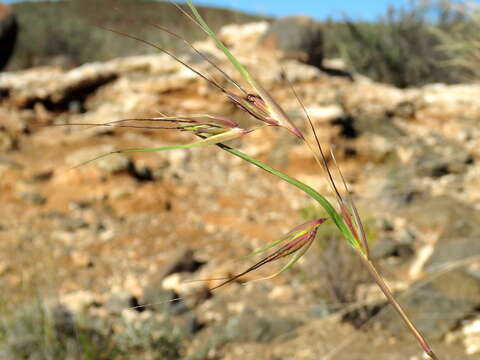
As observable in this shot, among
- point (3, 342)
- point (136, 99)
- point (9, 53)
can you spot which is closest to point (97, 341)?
point (3, 342)

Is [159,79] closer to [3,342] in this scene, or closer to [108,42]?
[3,342]

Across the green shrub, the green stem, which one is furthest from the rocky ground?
the green shrub

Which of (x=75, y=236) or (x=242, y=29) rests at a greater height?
(x=242, y=29)

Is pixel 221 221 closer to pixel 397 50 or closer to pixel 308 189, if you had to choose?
pixel 308 189

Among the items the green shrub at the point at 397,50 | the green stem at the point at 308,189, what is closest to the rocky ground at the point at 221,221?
the green stem at the point at 308,189

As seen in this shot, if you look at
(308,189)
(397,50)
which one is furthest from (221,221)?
(397,50)

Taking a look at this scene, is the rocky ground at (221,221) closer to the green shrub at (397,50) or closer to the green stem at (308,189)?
the green stem at (308,189)

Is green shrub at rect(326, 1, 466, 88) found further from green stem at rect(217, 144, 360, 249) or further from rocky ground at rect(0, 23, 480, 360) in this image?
green stem at rect(217, 144, 360, 249)

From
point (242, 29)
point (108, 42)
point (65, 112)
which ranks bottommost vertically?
point (108, 42)
